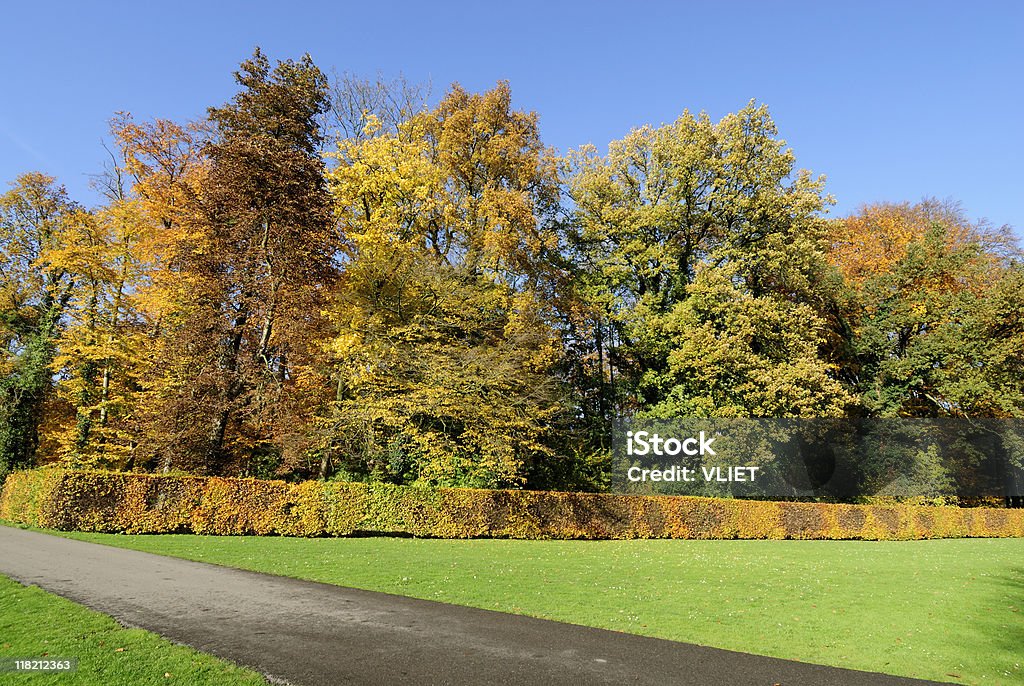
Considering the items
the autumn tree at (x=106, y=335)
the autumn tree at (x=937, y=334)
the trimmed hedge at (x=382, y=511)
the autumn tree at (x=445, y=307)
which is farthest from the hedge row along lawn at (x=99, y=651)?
the autumn tree at (x=937, y=334)

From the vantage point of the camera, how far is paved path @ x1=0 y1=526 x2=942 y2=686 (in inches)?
237

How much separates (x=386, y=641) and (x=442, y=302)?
56.7 ft

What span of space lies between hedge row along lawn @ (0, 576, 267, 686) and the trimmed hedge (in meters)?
12.1

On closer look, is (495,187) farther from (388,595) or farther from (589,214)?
(388,595)

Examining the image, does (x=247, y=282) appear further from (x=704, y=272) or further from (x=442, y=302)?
(x=704, y=272)

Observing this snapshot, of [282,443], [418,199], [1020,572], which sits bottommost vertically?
[1020,572]

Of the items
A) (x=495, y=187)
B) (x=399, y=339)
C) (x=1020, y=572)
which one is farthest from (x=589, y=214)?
(x=1020, y=572)

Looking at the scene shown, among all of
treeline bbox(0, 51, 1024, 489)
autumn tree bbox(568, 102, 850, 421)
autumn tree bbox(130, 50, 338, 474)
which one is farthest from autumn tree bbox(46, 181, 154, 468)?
autumn tree bbox(568, 102, 850, 421)

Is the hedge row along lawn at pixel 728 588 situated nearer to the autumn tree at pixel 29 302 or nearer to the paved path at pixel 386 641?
the paved path at pixel 386 641

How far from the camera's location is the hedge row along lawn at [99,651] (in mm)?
5496

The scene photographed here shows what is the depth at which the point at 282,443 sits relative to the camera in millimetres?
22219

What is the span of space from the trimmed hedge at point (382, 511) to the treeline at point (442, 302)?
155 cm

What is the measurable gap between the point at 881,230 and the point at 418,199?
2831 centimetres

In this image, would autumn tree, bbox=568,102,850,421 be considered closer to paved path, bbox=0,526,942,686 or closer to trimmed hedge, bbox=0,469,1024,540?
trimmed hedge, bbox=0,469,1024,540
